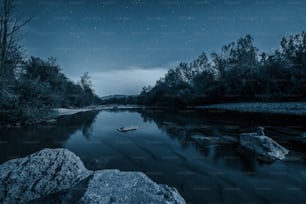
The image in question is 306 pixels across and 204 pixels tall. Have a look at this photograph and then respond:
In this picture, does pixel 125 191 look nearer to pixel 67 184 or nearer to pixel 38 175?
→ pixel 67 184

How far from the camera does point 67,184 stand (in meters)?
2.88

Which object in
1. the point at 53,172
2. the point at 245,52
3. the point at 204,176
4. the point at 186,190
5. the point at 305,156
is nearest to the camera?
the point at 53,172

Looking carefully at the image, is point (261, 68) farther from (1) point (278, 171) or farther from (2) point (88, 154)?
(2) point (88, 154)

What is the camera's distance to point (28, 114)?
493 inches

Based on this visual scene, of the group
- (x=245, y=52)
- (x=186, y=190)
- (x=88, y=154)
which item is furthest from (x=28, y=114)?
(x=245, y=52)

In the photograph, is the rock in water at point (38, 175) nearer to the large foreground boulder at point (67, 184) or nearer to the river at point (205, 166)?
the large foreground boulder at point (67, 184)

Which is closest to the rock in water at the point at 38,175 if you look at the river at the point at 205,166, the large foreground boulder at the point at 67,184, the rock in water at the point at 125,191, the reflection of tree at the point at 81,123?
the large foreground boulder at the point at 67,184

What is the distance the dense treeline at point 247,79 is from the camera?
26656mm

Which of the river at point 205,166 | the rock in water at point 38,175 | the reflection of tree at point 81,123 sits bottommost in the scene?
the river at point 205,166

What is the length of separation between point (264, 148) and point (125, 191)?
20.2 feet

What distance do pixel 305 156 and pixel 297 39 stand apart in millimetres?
43141

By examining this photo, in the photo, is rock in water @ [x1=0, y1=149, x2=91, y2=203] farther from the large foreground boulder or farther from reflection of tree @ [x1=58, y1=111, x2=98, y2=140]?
reflection of tree @ [x1=58, y1=111, x2=98, y2=140]

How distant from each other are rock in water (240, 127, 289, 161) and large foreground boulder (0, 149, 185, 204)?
512 cm

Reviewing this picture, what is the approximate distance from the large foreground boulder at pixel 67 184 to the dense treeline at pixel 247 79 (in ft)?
105
